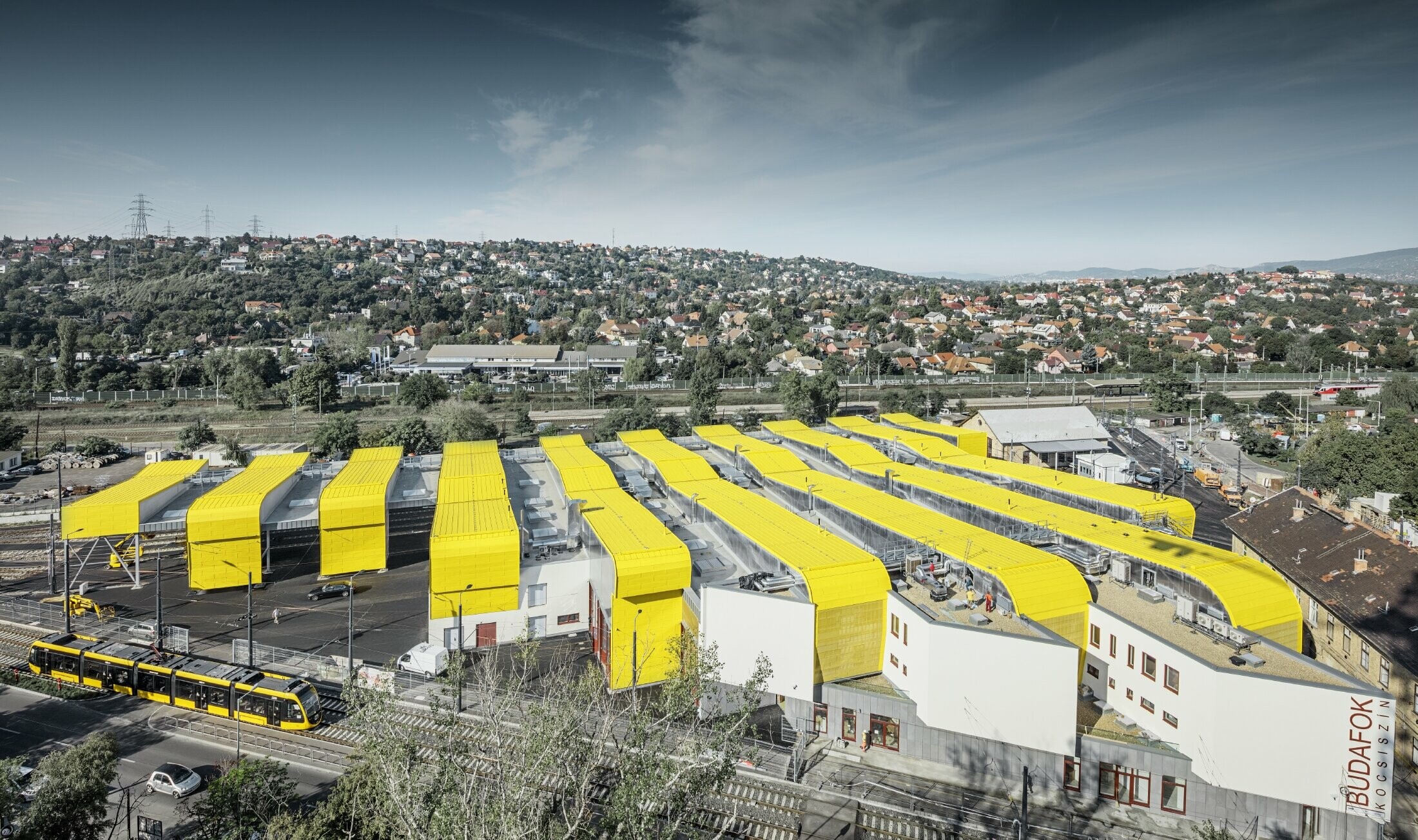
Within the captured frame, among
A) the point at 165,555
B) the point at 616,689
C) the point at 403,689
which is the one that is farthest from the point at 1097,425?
the point at 165,555

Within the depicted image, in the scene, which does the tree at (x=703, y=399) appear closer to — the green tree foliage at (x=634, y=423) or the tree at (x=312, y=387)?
the green tree foliage at (x=634, y=423)

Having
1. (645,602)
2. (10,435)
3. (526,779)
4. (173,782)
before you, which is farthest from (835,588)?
(10,435)

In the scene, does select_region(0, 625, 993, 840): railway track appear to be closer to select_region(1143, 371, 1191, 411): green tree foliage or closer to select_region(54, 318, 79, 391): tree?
select_region(54, 318, 79, 391): tree

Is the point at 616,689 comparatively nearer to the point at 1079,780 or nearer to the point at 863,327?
the point at 1079,780

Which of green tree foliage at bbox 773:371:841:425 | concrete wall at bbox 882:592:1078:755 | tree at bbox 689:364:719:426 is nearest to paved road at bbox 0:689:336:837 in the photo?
concrete wall at bbox 882:592:1078:755

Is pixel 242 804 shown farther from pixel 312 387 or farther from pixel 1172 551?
pixel 312 387

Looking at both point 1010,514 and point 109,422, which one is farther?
point 109,422

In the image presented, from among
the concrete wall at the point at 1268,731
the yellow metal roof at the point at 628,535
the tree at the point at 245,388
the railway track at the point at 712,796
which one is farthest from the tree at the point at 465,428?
the concrete wall at the point at 1268,731
